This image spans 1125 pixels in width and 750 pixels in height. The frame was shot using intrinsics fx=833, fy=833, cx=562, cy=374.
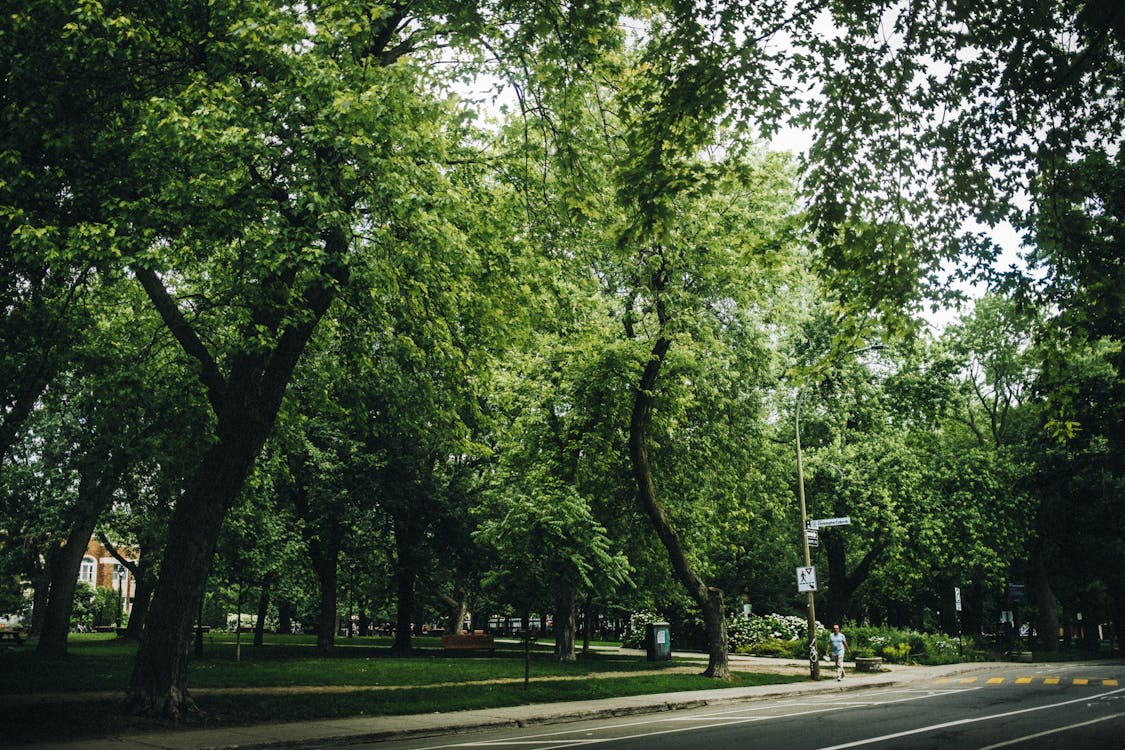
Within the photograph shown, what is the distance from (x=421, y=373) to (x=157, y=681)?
282 inches

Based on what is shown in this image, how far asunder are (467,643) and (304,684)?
17491 mm

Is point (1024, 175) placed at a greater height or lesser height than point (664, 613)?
greater

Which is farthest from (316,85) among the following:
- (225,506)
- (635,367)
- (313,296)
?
(635,367)

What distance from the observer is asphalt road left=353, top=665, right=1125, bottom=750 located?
11133 millimetres

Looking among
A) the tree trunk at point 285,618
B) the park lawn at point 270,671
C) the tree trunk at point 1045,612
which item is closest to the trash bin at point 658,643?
the park lawn at point 270,671

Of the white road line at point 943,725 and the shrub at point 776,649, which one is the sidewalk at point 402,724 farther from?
the shrub at point 776,649

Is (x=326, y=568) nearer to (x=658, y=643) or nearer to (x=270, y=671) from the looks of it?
(x=270, y=671)

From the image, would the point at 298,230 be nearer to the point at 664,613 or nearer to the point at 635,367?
the point at 635,367

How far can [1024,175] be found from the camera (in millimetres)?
11414

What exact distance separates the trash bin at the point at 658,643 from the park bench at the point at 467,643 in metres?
7.04

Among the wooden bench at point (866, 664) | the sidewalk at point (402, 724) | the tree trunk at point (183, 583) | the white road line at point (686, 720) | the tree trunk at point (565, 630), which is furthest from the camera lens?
the wooden bench at point (866, 664)

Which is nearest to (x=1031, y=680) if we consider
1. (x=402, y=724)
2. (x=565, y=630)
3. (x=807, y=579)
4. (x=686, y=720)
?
(x=807, y=579)

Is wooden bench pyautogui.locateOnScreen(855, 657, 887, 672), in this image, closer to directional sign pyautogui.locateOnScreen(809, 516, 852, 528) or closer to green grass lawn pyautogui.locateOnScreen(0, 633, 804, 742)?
green grass lawn pyautogui.locateOnScreen(0, 633, 804, 742)

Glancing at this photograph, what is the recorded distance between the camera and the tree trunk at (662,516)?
23422 mm
